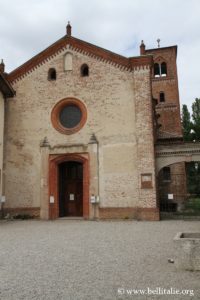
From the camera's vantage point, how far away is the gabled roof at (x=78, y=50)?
18250 millimetres

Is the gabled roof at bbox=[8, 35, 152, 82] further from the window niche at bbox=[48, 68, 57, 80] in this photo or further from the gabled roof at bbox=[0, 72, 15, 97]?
the gabled roof at bbox=[0, 72, 15, 97]

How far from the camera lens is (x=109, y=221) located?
648 inches

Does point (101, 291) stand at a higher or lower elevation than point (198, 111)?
lower

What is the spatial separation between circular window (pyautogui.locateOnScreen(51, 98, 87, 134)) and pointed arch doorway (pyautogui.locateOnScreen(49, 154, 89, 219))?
6.19ft

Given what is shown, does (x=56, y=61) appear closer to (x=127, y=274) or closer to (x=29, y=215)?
(x=29, y=215)

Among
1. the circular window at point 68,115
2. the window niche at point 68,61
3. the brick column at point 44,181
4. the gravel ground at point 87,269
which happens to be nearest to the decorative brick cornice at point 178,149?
the circular window at point 68,115

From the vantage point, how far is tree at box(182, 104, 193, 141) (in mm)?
40737

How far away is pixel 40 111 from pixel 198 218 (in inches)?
460

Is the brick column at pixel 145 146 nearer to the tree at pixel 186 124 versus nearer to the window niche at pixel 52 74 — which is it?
the window niche at pixel 52 74

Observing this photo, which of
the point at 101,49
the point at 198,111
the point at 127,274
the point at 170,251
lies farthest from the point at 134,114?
the point at 198,111

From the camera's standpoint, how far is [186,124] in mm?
42625

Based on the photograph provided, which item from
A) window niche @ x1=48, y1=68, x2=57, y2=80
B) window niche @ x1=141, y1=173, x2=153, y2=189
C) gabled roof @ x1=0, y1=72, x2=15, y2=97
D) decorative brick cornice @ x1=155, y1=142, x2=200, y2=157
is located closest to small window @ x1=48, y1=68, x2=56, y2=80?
window niche @ x1=48, y1=68, x2=57, y2=80

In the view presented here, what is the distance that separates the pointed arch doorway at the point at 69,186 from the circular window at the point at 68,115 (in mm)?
1888

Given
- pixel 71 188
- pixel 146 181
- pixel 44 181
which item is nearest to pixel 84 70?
pixel 44 181
